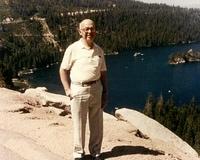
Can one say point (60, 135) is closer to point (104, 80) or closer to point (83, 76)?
point (104, 80)

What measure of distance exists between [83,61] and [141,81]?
13718 cm

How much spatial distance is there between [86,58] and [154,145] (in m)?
4.53

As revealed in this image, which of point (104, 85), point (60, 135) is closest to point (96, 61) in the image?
point (104, 85)

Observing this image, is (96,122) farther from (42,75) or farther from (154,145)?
(42,75)

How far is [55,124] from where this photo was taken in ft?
42.3

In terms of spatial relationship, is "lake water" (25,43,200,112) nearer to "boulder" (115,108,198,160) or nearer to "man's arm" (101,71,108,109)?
"boulder" (115,108,198,160)

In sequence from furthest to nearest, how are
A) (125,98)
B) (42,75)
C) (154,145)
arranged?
(42,75) < (125,98) < (154,145)

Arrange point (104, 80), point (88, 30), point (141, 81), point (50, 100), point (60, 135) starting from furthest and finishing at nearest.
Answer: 1. point (141, 81)
2. point (50, 100)
3. point (60, 135)
4. point (104, 80)
5. point (88, 30)

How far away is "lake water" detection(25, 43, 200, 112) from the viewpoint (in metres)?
123

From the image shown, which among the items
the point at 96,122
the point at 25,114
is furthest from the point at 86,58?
the point at 25,114

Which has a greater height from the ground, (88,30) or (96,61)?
(88,30)

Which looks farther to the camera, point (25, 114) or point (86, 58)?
point (25, 114)

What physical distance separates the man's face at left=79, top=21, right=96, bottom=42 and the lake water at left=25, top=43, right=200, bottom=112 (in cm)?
10036

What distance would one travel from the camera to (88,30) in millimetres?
8508
